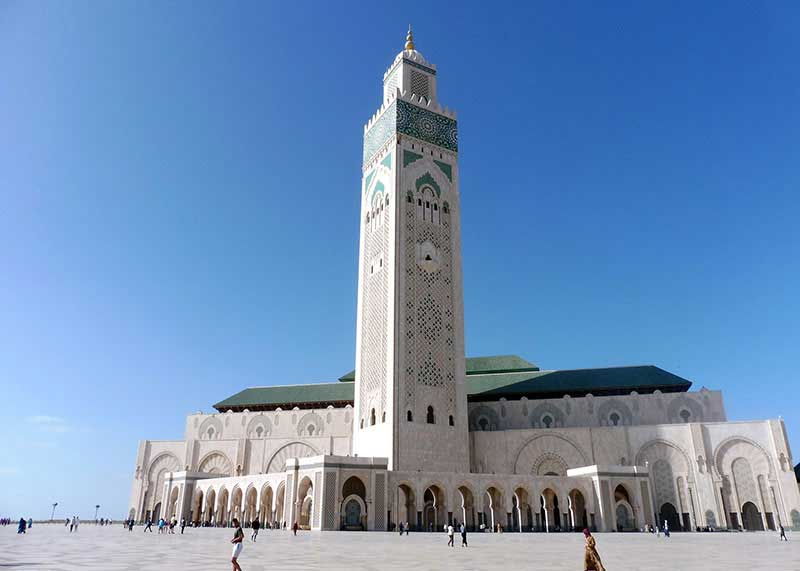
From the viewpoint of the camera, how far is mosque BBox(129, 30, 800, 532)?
88.8 ft

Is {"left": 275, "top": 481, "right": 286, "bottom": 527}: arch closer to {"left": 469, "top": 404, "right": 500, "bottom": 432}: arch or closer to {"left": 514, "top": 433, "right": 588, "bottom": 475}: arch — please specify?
{"left": 514, "top": 433, "right": 588, "bottom": 475}: arch

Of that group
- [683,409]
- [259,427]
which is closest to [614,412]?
[683,409]

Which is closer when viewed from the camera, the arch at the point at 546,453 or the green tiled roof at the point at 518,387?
the arch at the point at 546,453

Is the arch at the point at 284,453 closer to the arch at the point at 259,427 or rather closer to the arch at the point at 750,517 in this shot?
the arch at the point at 259,427

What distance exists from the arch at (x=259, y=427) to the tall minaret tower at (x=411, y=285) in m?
9.42

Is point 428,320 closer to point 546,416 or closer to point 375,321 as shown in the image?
point 375,321

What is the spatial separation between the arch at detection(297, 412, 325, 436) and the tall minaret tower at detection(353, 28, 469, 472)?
6291 millimetres

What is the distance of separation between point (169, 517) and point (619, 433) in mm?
25214

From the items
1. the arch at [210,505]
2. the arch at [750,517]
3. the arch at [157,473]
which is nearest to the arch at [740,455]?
the arch at [750,517]

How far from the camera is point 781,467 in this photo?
27.6 metres

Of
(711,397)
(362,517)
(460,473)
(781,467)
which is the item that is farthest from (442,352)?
(781,467)

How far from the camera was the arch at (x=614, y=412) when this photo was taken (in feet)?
108

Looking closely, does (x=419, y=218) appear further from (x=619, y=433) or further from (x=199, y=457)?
(x=199, y=457)

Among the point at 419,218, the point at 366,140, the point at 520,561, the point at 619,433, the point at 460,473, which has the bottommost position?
the point at 520,561
